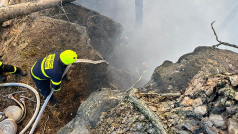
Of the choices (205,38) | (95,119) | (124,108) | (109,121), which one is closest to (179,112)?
(124,108)

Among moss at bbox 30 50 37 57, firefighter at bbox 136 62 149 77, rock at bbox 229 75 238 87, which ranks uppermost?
firefighter at bbox 136 62 149 77

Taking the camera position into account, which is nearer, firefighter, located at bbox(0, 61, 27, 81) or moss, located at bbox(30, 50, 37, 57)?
firefighter, located at bbox(0, 61, 27, 81)

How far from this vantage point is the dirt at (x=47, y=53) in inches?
136

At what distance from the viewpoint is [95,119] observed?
2477mm

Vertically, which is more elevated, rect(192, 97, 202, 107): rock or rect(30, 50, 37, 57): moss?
rect(30, 50, 37, 57): moss

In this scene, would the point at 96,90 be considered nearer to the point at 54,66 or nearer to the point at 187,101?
the point at 54,66

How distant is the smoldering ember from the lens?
1796 millimetres

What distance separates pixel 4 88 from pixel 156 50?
64.7 feet

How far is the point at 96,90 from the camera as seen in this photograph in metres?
3.73

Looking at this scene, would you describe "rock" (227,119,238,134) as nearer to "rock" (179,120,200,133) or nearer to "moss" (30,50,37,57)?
"rock" (179,120,200,133)

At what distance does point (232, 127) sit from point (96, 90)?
2.92 m

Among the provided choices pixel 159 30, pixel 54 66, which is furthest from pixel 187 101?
pixel 159 30

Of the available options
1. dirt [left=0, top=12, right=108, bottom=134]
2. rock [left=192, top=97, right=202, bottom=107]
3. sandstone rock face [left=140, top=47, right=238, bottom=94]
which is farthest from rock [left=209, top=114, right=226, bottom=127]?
dirt [left=0, top=12, right=108, bottom=134]

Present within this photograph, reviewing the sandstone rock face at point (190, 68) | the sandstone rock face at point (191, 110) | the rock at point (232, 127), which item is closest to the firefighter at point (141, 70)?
the sandstone rock face at point (190, 68)
